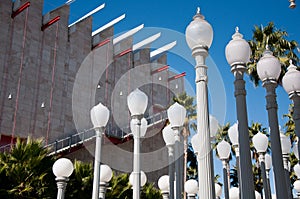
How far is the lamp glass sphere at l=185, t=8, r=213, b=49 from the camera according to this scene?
5.84 metres

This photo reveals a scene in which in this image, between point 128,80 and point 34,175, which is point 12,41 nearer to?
point 128,80

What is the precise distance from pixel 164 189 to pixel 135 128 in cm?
392

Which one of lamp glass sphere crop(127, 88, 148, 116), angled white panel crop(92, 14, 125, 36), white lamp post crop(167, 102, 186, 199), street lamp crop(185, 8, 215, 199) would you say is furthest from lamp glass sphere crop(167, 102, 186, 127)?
angled white panel crop(92, 14, 125, 36)

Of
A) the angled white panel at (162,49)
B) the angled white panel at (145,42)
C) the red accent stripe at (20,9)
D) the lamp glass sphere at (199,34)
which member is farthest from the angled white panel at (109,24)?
the lamp glass sphere at (199,34)

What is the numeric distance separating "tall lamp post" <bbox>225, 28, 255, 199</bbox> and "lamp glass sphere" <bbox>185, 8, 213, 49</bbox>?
48cm

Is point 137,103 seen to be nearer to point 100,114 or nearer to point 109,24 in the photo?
point 100,114

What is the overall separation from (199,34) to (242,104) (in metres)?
1.19

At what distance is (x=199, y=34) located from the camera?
5.83m

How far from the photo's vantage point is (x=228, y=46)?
20.5 feet

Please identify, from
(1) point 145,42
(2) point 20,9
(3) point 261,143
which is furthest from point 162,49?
(3) point 261,143

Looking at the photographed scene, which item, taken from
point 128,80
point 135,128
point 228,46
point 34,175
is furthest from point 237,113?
point 128,80

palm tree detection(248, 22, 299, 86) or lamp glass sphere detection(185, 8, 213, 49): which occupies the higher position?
palm tree detection(248, 22, 299, 86)

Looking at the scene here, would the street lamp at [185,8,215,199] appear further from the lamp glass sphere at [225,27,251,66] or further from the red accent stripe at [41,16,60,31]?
the red accent stripe at [41,16,60,31]

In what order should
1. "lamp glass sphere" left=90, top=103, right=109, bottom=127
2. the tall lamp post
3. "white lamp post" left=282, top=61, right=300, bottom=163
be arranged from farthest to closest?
"lamp glass sphere" left=90, top=103, right=109, bottom=127
"white lamp post" left=282, top=61, right=300, bottom=163
the tall lamp post
